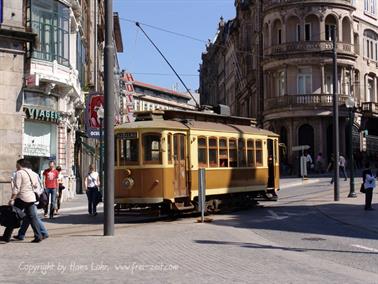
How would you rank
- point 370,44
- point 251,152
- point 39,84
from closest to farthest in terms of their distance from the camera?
point 251,152 → point 39,84 → point 370,44

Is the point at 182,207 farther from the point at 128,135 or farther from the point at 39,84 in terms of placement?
the point at 39,84

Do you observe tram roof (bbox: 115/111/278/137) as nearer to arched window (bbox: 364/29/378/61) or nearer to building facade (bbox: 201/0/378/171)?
building facade (bbox: 201/0/378/171)

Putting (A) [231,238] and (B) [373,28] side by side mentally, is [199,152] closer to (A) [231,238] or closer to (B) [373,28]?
(A) [231,238]

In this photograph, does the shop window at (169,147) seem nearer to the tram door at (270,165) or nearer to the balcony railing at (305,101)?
the tram door at (270,165)

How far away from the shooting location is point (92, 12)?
46.1 metres

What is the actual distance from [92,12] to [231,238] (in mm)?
34694

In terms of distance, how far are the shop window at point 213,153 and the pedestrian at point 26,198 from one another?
7.71 m

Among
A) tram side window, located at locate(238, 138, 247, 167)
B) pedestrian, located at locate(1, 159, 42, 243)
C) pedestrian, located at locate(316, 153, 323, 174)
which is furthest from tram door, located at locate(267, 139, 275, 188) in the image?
pedestrian, located at locate(316, 153, 323, 174)

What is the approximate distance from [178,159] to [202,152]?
1236 millimetres

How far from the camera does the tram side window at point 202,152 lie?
1967cm

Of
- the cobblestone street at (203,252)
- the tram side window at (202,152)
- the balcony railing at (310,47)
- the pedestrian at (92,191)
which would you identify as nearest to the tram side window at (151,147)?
the tram side window at (202,152)

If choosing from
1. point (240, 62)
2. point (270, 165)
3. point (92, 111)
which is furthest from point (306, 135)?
point (270, 165)

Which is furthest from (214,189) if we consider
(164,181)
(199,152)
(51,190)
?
(51,190)

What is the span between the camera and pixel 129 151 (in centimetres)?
1873
